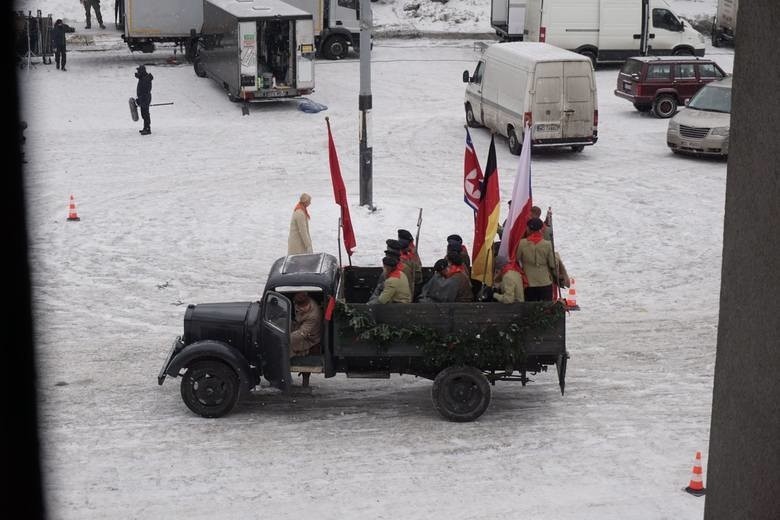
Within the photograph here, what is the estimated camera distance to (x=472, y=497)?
10805mm

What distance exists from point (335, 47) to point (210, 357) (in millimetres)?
25639

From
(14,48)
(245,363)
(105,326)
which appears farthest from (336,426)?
(14,48)

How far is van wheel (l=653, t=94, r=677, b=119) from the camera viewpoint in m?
29.3

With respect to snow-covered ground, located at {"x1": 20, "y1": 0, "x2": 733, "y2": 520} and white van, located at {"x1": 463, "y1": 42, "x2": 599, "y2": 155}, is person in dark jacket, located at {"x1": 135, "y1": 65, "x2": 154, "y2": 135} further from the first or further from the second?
white van, located at {"x1": 463, "y1": 42, "x2": 599, "y2": 155}

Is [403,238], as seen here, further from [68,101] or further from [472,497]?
[68,101]

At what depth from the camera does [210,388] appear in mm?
12539

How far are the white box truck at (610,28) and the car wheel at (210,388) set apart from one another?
24444mm

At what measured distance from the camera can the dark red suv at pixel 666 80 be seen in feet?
95.2

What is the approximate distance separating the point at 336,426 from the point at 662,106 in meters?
19.2

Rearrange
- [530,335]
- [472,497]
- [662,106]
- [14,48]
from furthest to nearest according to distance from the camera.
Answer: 1. [14,48]
2. [662,106]
3. [530,335]
4. [472,497]

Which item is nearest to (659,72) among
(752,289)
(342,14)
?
(342,14)

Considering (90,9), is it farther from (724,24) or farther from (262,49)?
(724,24)

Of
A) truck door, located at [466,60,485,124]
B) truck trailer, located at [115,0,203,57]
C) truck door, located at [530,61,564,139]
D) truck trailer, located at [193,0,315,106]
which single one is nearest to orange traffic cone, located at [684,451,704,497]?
truck door, located at [530,61,564,139]

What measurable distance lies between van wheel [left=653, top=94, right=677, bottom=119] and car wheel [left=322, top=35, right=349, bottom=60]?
11333mm
